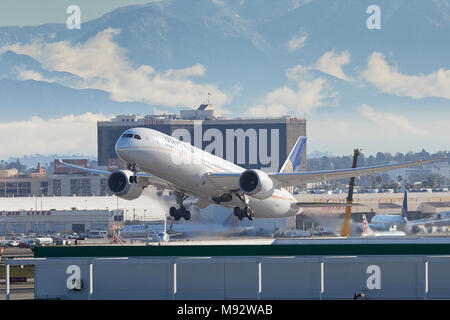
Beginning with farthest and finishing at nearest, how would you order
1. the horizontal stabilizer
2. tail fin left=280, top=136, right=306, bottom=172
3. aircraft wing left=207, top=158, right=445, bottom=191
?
tail fin left=280, top=136, right=306, bottom=172 → the horizontal stabilizer → aircraft wing left=207, top=158, right=445, bottom=191

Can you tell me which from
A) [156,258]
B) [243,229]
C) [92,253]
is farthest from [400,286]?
[243,229]

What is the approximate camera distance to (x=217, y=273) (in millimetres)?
49969

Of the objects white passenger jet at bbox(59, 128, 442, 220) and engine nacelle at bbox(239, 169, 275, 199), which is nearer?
white passenger jet at bbox(59, 128, 442, 220)

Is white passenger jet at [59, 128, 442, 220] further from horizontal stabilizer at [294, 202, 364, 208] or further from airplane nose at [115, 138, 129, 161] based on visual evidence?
horizontal stabilizer at [294, 202, 364, 208]

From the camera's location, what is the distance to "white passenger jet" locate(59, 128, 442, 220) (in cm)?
6400

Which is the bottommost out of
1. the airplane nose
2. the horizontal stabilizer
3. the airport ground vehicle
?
the airport ground vehicle

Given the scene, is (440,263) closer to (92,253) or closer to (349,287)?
(349,287)

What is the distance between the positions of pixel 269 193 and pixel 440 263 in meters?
25.3

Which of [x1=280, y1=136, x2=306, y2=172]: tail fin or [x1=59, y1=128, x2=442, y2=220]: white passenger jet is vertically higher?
[x1=280, y1=136, x2=306, y2=172]: tail fin

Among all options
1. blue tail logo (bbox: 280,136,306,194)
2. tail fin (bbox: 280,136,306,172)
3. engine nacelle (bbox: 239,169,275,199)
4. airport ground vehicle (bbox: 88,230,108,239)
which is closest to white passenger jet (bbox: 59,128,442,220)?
engine nacelle (bbox: 239,169,275,199)

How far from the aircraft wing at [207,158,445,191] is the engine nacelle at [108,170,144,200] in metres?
6.15

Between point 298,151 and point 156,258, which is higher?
point 298,151

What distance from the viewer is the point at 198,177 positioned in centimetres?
6950
